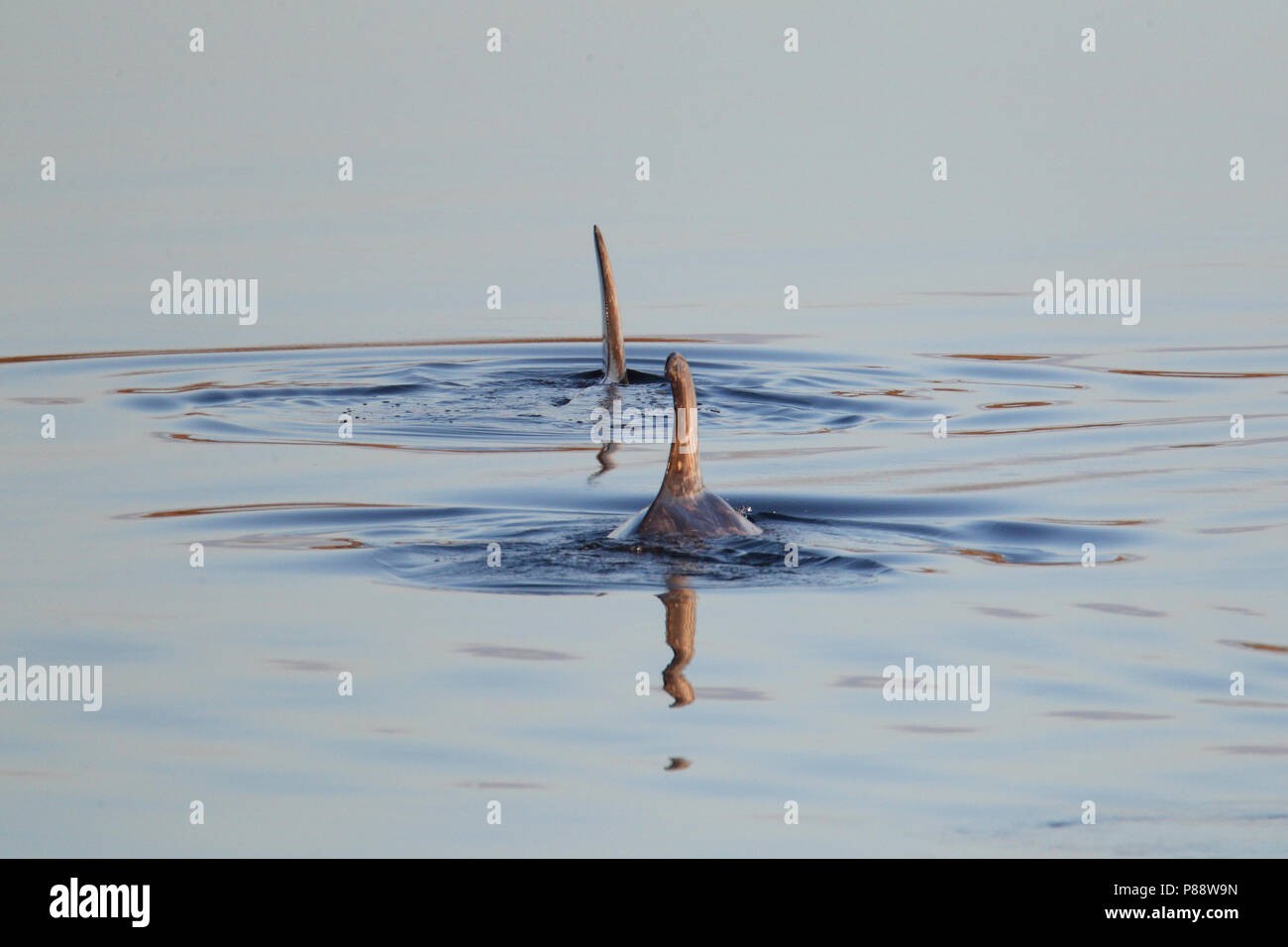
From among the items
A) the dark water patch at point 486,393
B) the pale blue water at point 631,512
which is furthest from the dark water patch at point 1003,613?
the dark water patch at point 486,393

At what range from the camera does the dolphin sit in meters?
9.38

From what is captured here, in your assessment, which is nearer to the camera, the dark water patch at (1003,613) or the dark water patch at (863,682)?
the dark water patch at (863,682)

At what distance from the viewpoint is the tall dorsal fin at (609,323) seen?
1479 cm

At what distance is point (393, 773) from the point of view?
720 centimetres

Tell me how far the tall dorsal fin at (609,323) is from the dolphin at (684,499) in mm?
4995

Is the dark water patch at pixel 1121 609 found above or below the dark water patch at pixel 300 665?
above

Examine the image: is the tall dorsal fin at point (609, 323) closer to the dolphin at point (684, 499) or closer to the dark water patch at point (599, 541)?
the dark water patch at point (599, 541)

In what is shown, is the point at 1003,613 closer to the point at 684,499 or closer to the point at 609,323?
the point at 684,499

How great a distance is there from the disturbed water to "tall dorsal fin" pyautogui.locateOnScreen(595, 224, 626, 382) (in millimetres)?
285

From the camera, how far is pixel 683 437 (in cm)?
945

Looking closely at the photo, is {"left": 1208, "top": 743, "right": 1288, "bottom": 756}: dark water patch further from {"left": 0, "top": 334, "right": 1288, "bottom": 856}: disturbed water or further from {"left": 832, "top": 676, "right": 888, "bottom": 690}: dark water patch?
{"left": 832, "top": 676, "right": 888, "bottom": 690}: dark water patch

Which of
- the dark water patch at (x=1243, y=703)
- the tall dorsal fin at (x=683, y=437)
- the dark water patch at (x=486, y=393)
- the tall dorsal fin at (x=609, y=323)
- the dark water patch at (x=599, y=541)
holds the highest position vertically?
the tall dorsal fin at (x=609, y=323)

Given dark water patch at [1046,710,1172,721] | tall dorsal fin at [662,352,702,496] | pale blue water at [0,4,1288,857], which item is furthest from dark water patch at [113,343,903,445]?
dark water patch at [1046,710,1172,721]

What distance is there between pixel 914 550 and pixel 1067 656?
6.15 ft
